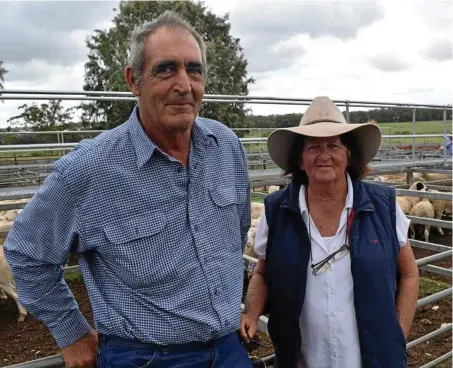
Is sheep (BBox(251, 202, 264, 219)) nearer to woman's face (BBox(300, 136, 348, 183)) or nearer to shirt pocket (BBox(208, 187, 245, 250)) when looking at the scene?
woman's face (BBox(300, 136, 348, 183))

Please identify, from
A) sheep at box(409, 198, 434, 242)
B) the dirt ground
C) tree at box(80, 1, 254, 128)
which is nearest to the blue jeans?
the dirt ground

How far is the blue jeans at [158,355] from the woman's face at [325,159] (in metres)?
0.85

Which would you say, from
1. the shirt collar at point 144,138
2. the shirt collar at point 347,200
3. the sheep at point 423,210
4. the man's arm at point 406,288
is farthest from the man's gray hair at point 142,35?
the sheep at point 423,210

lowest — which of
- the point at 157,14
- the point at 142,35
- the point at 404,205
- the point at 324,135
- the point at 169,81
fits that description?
the point at 404,205

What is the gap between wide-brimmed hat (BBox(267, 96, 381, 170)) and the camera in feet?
7.25

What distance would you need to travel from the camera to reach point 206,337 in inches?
69.1

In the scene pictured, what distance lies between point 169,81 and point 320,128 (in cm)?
78

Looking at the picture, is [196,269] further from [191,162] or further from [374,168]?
[374,168]

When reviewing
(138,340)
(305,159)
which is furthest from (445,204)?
(138,340)

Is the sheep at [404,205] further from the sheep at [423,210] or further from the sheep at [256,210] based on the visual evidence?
the sheep at [256,210]

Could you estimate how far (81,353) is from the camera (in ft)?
5.85

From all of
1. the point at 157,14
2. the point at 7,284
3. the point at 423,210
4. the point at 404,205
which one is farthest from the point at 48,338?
the point at 157,14

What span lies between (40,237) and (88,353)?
0.51 m

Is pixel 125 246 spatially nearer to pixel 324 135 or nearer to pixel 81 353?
pixel 81 353
